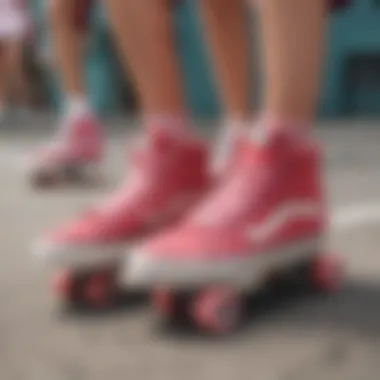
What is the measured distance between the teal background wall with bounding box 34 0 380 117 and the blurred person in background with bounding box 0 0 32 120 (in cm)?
11

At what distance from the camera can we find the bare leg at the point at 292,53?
81cm

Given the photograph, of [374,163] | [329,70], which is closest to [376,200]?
[374,163]

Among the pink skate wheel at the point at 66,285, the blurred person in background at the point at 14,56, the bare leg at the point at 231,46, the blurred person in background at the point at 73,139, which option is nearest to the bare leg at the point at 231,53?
the bare leg at the point at 231,46

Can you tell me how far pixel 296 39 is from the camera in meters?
0.81

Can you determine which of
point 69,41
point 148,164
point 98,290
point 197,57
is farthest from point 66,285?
point 197,57

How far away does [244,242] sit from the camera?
0.82m

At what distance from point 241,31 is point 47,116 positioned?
70.4 inches

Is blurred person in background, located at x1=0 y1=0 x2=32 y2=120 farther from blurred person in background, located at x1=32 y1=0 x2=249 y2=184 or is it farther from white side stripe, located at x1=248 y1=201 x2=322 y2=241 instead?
white side stripe, located at x1=248 y1=201 x2=322 y2=241

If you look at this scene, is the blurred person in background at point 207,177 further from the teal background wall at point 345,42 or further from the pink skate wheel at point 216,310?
the teal background wall at point 345,42

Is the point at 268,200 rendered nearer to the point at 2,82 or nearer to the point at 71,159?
the point at 71,159

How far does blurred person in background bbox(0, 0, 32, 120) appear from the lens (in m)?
2.63

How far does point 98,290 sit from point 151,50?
22cm

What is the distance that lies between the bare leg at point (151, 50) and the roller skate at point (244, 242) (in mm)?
95

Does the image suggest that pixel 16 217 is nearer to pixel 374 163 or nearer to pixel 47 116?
pixel 374 163
